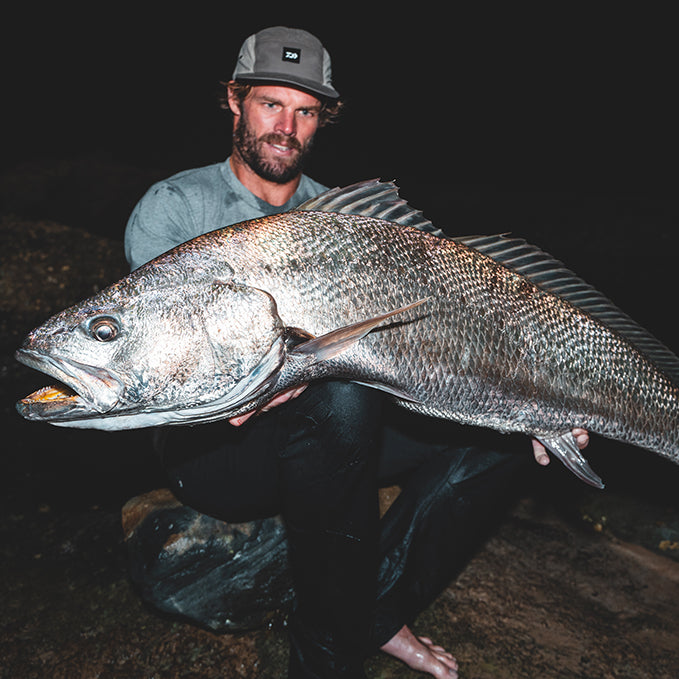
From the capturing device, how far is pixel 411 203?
284 inches

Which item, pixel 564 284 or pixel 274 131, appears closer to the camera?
pixel 564 284

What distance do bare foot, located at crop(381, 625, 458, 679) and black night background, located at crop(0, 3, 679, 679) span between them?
78 mm

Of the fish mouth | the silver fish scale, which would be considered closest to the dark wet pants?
the silver fish scale

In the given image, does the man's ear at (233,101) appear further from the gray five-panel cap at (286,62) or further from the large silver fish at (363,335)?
the large silver fish at (363,335)

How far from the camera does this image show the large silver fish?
133 centimetres

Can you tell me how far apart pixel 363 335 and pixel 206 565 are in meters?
1.25

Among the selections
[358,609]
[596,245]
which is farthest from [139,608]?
[596,245]

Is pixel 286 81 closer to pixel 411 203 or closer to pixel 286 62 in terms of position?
pixel 286 62

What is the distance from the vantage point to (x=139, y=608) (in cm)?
205

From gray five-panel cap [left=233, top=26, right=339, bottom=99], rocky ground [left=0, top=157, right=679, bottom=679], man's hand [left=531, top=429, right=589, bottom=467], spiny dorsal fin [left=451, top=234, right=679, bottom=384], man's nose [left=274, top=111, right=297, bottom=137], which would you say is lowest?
rocky ground [left=0, top=157, right=679, bottom=679]

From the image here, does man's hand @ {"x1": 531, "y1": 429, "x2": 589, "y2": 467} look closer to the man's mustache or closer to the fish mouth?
the fish mouth

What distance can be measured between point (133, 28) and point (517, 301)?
18.0 meters

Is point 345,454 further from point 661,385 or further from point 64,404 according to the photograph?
point 661,385

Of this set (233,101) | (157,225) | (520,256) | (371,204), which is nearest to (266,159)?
(233,101)
